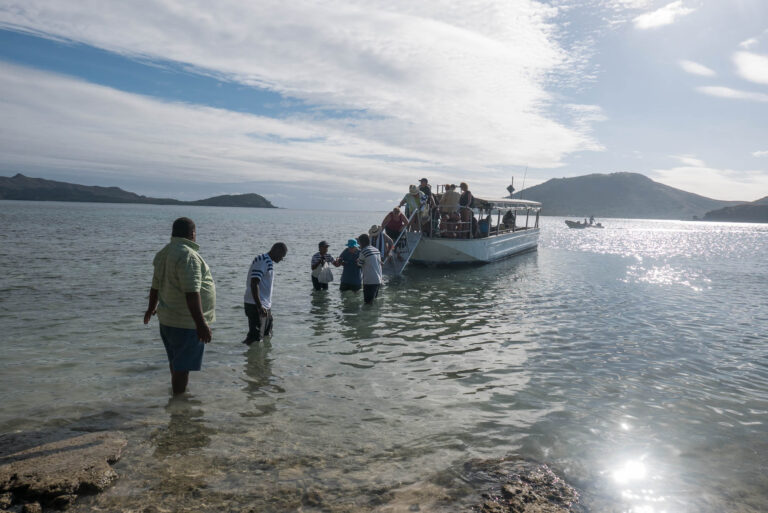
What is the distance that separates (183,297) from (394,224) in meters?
14.2

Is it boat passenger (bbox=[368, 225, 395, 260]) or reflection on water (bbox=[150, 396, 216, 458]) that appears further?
boat passenger (bbox=[368, 225, 395, 260])

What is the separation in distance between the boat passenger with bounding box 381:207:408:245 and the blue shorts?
1379 centimetres

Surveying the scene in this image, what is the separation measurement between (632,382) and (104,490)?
7154 mm

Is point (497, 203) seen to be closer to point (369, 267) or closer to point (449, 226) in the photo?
point (449, 226)

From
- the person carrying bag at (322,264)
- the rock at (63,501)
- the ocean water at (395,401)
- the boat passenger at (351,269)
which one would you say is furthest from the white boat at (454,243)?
the rock at (63,501)

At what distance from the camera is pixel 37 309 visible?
10.7 meters

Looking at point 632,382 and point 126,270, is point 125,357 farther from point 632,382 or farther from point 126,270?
point 126,270

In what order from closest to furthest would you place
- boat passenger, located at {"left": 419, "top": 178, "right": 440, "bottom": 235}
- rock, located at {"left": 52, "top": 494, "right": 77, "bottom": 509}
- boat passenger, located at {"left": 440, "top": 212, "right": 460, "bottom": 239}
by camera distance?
rock, located at {"left": 52, "top": 494, "right": 77, "bottom": 509} < boat passenger, located at {"left": 419, "top": 178, "right": 440, "bottom": 235} < boat passenger, located at {"left": 440, "top": 212, "right": 460, "bottom": 239}

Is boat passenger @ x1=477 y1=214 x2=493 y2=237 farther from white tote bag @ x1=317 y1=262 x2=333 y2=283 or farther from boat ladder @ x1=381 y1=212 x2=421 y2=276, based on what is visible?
white tote bag @ x1=317 y1=262 x2=333 y2=283

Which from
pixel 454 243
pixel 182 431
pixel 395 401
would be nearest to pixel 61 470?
pixel 182 431

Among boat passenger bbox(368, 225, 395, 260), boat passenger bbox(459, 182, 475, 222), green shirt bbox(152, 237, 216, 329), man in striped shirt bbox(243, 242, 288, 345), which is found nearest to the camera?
green shirt bbox(152, 237, 216, 329)

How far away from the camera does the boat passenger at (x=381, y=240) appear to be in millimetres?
17391

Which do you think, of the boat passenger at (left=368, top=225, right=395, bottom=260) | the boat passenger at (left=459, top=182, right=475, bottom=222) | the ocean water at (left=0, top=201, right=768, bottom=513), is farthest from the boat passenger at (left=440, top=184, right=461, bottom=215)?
the ocean water at (left=0, top=201, right=768, bottom=513)

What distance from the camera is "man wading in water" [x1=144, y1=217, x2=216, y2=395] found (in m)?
4.82
